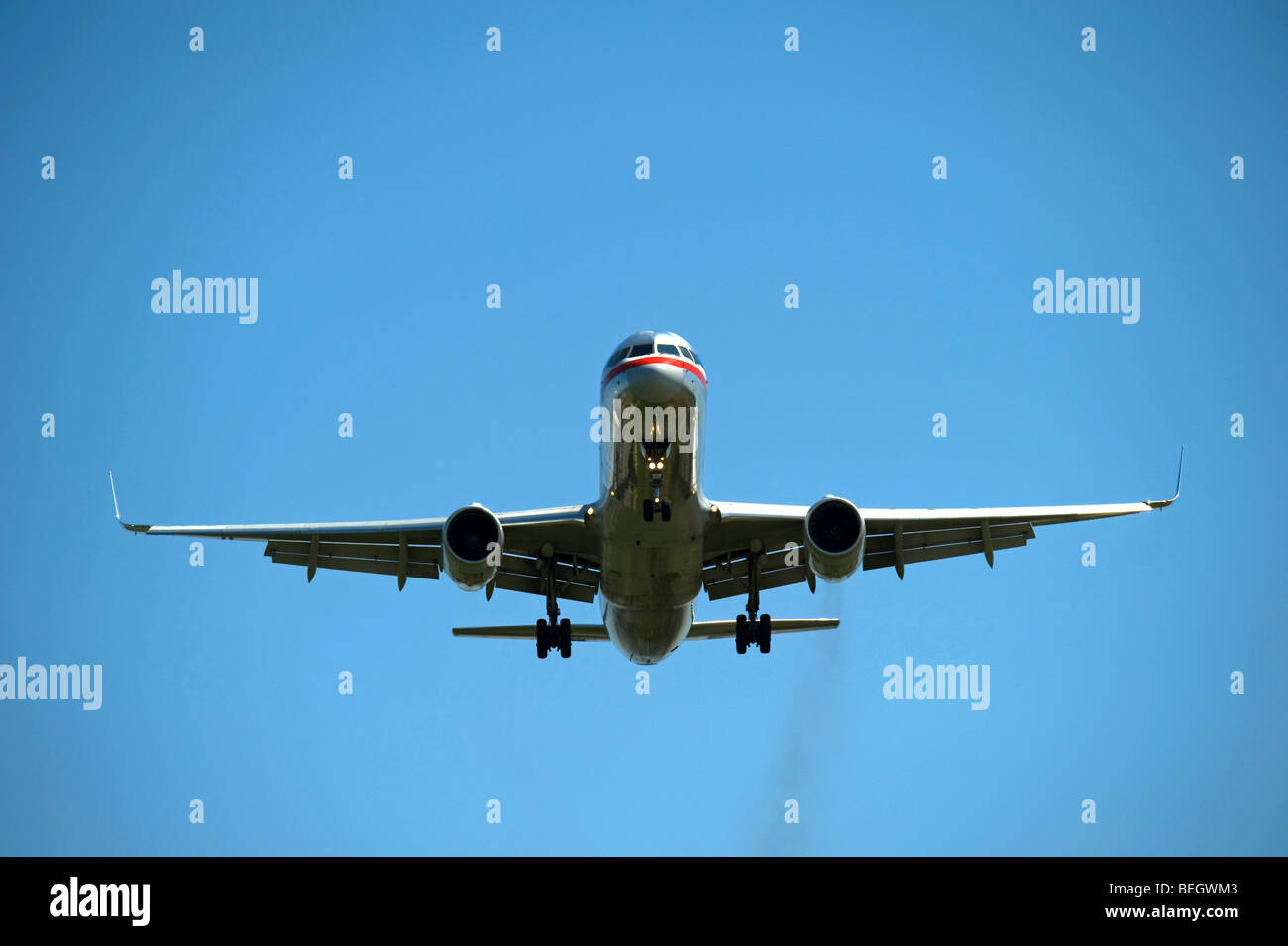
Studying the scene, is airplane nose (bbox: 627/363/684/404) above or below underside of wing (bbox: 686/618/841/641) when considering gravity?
above

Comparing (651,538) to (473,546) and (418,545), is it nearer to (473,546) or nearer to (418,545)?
(473,546)

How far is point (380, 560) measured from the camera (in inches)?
1169

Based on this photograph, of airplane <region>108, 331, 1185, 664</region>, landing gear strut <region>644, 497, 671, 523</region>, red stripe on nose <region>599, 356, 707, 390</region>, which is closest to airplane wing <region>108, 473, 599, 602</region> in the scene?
airplane <region>108, 331, 1185, 664</region>

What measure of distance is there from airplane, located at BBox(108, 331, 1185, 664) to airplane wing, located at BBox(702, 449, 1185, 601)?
0.12 ft

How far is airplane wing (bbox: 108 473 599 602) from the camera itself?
2680cm

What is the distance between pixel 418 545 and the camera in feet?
96.8

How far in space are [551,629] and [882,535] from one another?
765cm

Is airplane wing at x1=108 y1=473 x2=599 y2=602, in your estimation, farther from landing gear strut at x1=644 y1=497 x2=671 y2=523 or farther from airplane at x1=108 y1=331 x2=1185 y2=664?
landing gear strut at x1=644 y1=497 x2=671 y2=523

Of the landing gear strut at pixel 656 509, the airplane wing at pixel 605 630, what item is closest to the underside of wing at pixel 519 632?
the airplane wing at pixel 605 630

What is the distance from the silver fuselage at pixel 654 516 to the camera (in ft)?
75.8

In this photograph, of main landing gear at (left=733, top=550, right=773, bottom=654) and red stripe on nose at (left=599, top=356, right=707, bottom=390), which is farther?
main landing gear at (left=733, top=550, right=773, bottom=654)
